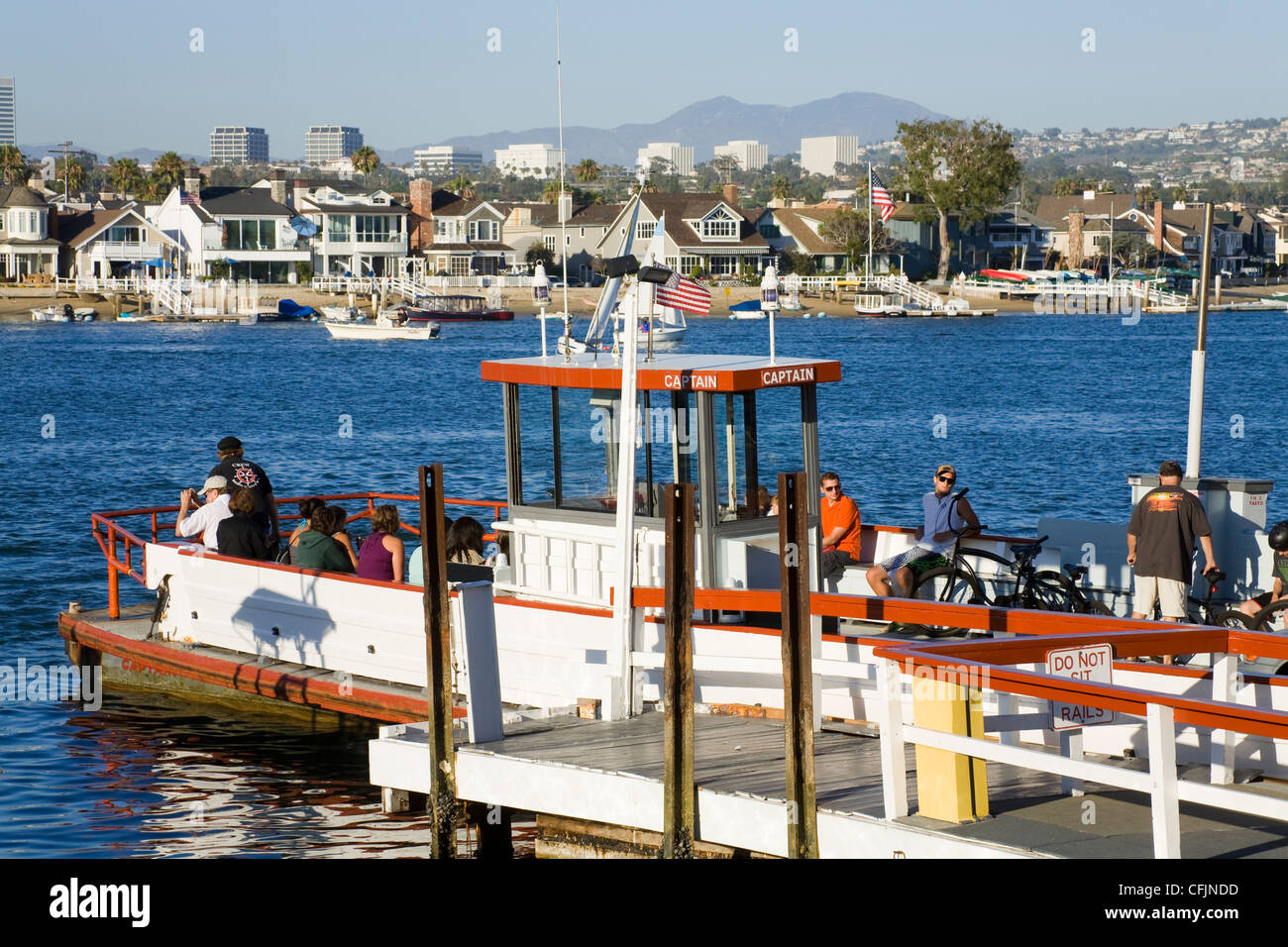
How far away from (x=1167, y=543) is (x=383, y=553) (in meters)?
6.75

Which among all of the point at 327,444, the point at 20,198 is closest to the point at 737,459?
the point at 327,444

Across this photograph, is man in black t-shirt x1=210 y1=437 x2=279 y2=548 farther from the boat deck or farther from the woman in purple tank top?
the boat deck

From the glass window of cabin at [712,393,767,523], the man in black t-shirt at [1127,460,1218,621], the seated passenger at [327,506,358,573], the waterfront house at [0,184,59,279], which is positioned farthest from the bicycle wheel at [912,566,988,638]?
the waterfront house at [0,184,59,279]

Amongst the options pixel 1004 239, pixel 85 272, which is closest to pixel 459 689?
pixel 85 272

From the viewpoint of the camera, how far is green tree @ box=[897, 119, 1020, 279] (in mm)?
135500

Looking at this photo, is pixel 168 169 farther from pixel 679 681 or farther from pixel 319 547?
pixel 679 681

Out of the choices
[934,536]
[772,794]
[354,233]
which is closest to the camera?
[772,794]

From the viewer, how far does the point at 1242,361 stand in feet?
279

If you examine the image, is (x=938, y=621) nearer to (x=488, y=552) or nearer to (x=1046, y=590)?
(x=1046, y=590)

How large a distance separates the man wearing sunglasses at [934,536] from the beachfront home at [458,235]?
394ft

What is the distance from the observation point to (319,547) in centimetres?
1485
